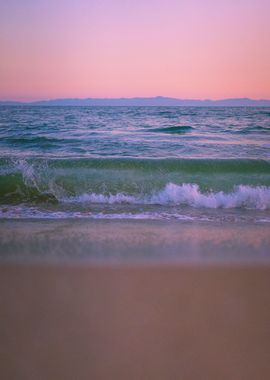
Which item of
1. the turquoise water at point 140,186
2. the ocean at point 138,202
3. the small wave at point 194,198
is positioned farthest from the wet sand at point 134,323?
the small wave at point 194,198

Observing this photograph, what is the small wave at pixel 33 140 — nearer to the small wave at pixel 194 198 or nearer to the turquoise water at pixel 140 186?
the turquoise water at pixel 140 186

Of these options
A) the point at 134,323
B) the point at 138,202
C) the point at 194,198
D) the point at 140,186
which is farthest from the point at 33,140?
the point at 134,323

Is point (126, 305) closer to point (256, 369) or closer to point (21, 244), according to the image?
point (256, 369)

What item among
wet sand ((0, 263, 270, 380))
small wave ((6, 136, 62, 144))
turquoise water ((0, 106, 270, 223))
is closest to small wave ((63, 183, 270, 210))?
turquoise water ((0, 106, 270, 223))

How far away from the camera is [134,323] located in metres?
2.42

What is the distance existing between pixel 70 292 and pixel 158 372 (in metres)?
1.14

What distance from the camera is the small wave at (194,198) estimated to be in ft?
21.4

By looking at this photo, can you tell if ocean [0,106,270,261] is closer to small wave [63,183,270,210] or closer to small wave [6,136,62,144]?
small wave [63,183,270,210]

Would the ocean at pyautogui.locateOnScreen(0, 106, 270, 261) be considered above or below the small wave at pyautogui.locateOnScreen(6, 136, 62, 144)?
below

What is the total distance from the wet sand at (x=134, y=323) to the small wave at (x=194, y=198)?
3.30m

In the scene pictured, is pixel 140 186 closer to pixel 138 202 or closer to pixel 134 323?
pixel 138 202

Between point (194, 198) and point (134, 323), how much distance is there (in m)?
4.52

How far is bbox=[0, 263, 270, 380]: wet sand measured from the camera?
2031mm

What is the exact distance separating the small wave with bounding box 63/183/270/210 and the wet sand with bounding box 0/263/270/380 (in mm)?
3297
